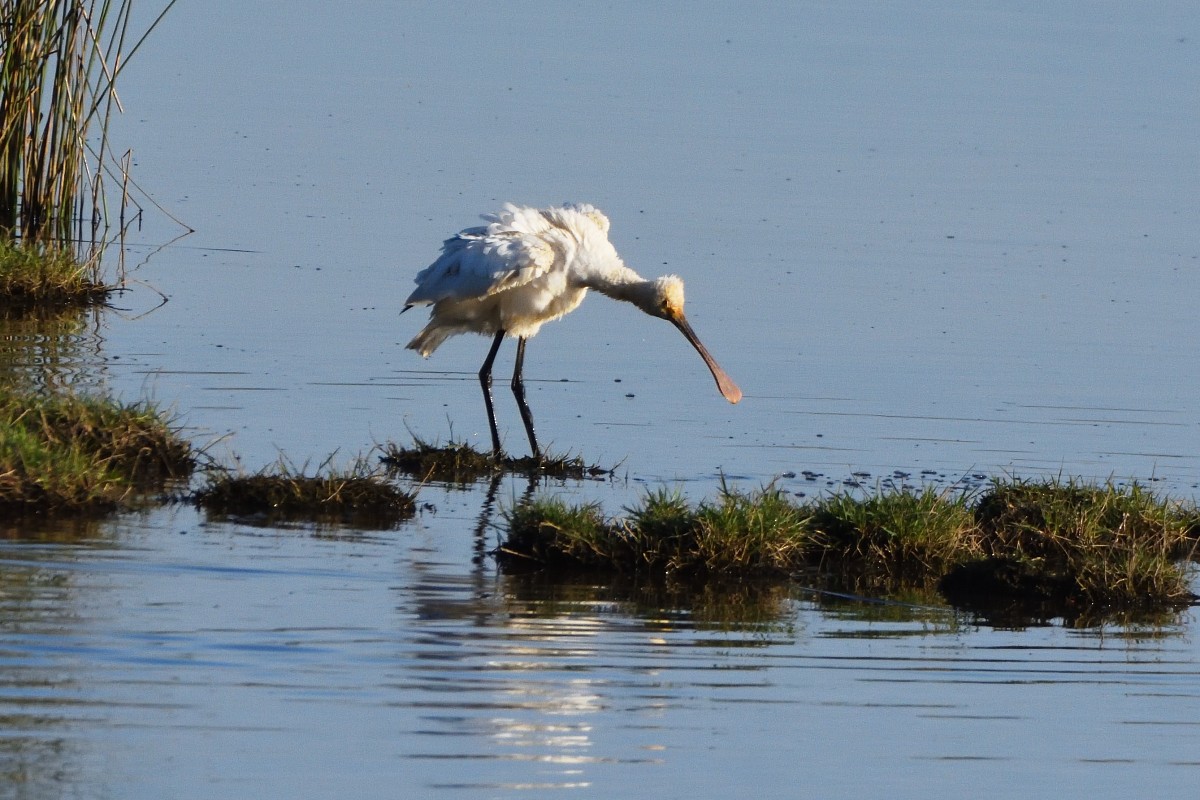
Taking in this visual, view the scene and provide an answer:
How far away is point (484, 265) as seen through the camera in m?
11.9

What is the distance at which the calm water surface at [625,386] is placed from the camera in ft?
21.1

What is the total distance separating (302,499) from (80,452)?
941 mm

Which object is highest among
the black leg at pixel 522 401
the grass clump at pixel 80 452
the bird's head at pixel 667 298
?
the bird's head at pixel 667 298

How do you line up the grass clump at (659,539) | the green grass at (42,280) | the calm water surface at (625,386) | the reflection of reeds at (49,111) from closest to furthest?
the calm water surface at (625,386) < the grass clump at (659,539) < the green grass at (42,280) < the reflection of reeds at (49,111)

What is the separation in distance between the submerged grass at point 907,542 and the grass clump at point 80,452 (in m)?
1.60

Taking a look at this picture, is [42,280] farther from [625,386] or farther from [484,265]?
[625,386]

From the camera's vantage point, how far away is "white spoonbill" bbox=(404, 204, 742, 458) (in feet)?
39.4

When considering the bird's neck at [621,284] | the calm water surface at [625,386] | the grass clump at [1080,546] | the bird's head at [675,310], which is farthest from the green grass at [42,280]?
the grass clump at [1080,546]

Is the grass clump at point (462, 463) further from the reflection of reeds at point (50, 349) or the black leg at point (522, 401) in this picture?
the reflection of reeds at point (50, 349)

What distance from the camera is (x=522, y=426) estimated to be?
12570 millimetres

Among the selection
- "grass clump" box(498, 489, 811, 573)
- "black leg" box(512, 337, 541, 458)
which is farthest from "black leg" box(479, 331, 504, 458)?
"grass clump" box(498, 489, 811, 573)

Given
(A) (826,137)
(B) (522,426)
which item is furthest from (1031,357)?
(A) (826,137)

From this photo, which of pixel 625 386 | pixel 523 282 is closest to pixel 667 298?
pixel 625 386

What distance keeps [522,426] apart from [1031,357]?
433cm
